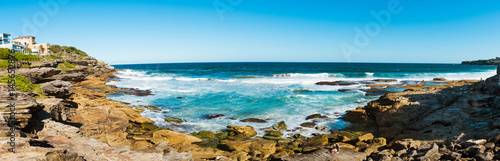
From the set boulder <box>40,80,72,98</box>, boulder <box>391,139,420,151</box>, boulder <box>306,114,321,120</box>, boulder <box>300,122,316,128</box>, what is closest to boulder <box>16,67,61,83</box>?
boulder <box>40,80,72,98</box>

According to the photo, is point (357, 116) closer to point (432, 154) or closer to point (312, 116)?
point (312, 116)

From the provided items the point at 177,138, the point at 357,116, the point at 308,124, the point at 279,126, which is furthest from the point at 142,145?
the point at 357,116

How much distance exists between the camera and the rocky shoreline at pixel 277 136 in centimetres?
822

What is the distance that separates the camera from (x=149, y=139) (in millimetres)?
11586

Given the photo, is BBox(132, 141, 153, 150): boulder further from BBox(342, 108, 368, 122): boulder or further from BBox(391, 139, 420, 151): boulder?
BBox(342, 108, 368, 122): boulder

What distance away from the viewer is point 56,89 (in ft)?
50.9

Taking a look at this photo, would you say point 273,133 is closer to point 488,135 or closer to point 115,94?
point 488,135

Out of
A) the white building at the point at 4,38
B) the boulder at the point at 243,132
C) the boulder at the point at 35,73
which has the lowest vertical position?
the boulder at the point at 243,132

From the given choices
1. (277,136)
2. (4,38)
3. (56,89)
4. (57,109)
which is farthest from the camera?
(4,38)

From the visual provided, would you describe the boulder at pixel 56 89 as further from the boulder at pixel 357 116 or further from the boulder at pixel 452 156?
the boulder at pixel 452 156

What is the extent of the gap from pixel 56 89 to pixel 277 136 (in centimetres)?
1470

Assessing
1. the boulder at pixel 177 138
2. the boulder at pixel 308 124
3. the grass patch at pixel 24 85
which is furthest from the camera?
the boulder at pixel 308 124

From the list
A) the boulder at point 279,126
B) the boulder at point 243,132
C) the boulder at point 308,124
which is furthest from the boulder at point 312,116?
the boulder at point 243,132

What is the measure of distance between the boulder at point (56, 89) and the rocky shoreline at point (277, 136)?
0.05 meters
